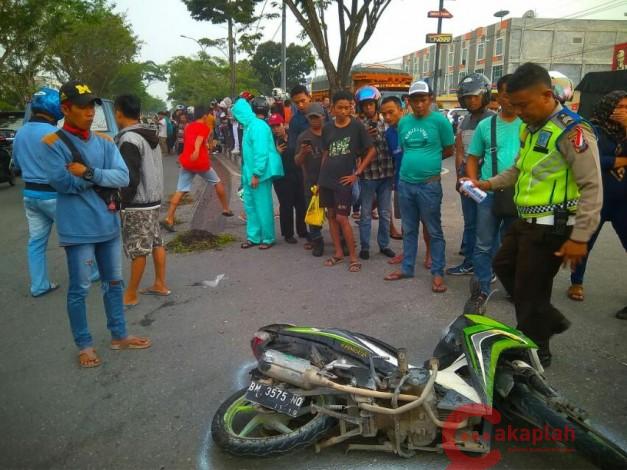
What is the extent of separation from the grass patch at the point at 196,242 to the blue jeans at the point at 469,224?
3.11 metres

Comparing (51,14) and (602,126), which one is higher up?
(51,14)

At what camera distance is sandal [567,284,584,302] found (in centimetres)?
414

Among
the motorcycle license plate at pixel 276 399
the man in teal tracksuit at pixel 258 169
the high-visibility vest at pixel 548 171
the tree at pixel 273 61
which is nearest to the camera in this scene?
the motorcycle license plate at pixel 276 399

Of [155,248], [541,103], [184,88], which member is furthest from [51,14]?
[184,88]

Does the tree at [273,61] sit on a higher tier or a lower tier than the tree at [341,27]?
higher

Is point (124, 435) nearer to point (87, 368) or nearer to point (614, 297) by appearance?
point (87, 368)

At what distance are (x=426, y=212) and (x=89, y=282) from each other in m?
2.93

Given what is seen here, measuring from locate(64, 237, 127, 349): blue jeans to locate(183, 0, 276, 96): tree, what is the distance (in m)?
22.0

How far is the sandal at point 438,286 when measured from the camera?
4.46m

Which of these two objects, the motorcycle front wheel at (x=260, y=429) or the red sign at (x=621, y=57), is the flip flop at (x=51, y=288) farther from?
the red sign at (x=621, y=57)

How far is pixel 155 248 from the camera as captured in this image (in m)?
4.34

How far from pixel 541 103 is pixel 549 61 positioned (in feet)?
156

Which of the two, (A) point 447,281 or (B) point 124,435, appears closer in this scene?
(B) point 124,435

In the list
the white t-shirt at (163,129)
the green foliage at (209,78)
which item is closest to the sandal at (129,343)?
the white t-shirt at (163,129)
